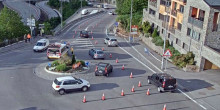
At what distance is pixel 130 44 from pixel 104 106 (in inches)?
1110

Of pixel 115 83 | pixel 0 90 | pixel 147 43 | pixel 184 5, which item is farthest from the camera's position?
pixel 147 43

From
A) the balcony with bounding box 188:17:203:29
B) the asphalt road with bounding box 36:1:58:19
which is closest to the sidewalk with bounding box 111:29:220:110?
the balcony with bounding box 188:17:203:29

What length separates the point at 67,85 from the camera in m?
28.7

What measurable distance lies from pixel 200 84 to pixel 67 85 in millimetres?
15007

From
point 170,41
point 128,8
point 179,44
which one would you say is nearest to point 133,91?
point 179,44

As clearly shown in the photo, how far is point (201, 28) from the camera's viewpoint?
38.0 metres

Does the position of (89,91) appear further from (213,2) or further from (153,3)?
(153,3)

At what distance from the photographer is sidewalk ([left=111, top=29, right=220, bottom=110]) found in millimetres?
28922

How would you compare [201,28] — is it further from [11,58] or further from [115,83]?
[11,58]

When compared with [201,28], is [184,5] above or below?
above

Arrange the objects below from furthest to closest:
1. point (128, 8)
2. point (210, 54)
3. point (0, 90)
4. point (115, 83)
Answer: point (128, 8) → point (210, 54) → point (115, 83) → point (0, 90)

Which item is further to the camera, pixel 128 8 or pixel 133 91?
pixel 128 8

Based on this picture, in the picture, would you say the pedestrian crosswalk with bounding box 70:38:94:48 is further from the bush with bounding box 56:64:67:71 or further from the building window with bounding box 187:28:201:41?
the building window with bounding box 187:28:201:41

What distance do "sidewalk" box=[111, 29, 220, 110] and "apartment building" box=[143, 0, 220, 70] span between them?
69.0 inches
